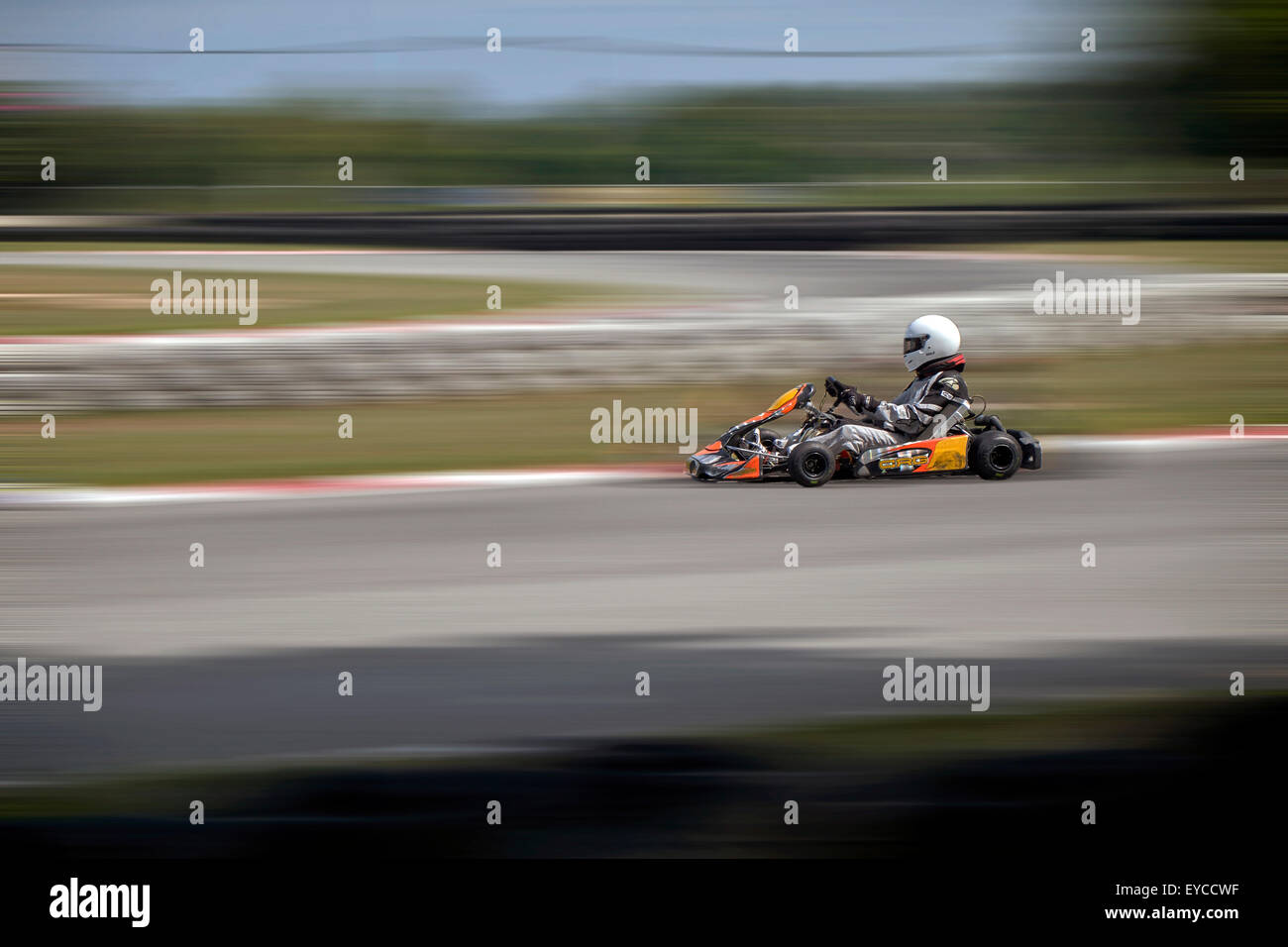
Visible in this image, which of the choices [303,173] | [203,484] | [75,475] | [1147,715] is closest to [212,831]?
[1147,715]

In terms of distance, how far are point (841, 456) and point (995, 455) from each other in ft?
2.76

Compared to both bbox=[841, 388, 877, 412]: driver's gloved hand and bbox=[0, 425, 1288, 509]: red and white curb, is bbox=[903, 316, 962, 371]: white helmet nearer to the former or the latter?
bbox=[841, 388, 877, 412]: driver's gloved hand

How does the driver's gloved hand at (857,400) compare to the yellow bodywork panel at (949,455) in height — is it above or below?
above

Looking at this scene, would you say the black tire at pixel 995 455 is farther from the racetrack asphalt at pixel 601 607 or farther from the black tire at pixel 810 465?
the black tire at pixel 810 465

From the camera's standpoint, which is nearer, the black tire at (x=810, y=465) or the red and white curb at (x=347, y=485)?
the red and white curb at (x=347, y=485)

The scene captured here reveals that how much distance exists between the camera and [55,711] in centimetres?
409

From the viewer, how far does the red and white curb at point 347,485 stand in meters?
7.04

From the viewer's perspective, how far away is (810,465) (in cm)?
716

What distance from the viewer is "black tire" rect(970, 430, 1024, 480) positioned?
725 cm

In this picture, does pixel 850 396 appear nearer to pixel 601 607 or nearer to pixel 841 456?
pixel 841 456

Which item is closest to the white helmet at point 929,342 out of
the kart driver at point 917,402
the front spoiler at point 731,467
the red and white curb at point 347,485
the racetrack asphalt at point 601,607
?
the kart driver at point 917,402

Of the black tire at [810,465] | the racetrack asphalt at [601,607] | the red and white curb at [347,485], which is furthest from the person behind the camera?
the black tire at [810,465]

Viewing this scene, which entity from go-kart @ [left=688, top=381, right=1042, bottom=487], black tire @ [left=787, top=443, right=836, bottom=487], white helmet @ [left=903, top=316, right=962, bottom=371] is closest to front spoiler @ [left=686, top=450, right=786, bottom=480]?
go-kart @ [left=688, top=381, right=1042, bottom=487]

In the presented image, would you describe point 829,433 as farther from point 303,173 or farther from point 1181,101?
point 1181,101
